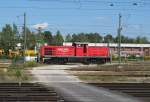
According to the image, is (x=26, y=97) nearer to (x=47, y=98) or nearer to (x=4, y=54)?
(x=47, y=98)

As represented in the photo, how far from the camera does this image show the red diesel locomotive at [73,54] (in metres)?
79.0

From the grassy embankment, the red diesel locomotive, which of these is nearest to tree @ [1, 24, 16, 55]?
the red diesel locomotive

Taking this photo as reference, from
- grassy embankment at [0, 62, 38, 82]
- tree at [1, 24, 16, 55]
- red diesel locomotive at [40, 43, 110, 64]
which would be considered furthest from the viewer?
tree at [1, 24, 16, 55]

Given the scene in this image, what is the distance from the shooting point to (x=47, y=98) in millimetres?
19594

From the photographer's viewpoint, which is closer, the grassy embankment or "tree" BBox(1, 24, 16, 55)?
the grassy embankment

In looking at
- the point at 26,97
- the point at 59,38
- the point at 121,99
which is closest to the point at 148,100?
the point at 121,99

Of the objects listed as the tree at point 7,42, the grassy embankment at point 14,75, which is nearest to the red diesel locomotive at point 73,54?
the grassy embankment at point 14,75

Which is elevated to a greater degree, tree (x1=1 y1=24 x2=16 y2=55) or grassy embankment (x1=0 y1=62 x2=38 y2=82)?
tree (x1=1 y1=24 x2=16 y2=55)

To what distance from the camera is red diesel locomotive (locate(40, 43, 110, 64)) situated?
7900 centimetres

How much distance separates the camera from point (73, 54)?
261 ft

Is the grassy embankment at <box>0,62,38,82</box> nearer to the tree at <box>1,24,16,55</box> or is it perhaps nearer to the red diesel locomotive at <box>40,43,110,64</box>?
the red diesel locomotive at <box>40,43,110,64</box>

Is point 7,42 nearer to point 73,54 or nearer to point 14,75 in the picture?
point 73,54

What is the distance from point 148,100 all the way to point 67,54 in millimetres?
59819

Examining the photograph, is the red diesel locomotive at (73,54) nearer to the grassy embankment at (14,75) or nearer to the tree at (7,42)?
the grassy embankment at (14,75)
